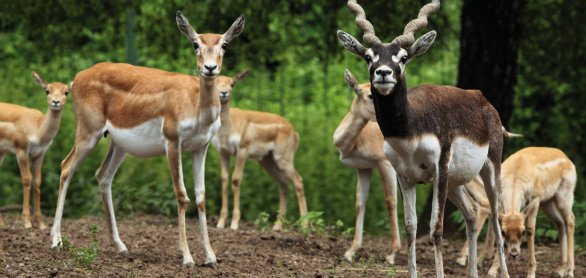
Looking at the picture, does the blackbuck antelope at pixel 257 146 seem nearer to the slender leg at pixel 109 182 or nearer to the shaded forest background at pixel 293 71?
the shaded forest background at pixel 293 71

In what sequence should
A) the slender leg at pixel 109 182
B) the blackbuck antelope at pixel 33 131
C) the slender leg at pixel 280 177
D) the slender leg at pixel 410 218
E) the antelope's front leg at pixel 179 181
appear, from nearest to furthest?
1. the slender leg at pixel 410 218
2. the antelope's front leg at pixel 179 181
3. the slender leg at pixel 109 182
4. the blackbuck antelope at pixel 33 131
5. the slender leg at pixel 280 177

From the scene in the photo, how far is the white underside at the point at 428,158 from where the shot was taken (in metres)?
7.65

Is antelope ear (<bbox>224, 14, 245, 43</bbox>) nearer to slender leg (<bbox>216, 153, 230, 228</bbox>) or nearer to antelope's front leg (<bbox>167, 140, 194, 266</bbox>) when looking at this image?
antelope's front leg (<bbox>167, 140, 194, 266</bbox>)

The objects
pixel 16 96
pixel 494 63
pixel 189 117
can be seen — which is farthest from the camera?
pixel 16 96

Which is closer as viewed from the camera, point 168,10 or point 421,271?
point 421,271

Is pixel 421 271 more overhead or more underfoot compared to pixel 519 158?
more underfoot

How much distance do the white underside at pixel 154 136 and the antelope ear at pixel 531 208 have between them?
116 inches

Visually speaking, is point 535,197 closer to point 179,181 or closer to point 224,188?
point 179,181

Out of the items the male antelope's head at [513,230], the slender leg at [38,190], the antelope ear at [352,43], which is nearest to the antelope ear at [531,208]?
the male antelope's head at [513,230]

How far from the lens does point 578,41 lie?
46.8 ft

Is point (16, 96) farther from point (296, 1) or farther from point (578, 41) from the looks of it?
point (578, 41)

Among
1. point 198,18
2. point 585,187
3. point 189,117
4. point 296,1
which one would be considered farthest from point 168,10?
point 585,187

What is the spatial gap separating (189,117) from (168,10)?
517cm

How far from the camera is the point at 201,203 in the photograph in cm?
892
